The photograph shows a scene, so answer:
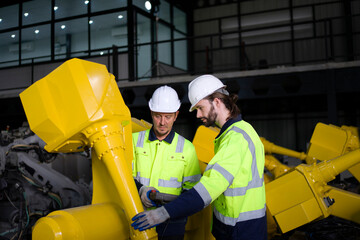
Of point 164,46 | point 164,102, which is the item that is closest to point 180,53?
point 164,46

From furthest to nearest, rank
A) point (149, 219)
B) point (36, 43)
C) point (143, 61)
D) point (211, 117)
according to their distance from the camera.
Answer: point (36, 43)
point (143, 61)
point (211, 117)
point (149, 219)

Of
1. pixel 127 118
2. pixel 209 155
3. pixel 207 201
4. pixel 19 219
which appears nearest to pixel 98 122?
pixel 127 118

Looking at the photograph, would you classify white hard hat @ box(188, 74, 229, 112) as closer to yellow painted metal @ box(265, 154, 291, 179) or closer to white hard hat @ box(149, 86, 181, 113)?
white hard hat @ box(149, 86, 181, 113)

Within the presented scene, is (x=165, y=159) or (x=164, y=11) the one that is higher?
(x=164, y=11)

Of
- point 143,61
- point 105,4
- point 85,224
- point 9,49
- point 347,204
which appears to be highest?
point 105,4

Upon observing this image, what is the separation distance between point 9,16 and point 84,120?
1419cm

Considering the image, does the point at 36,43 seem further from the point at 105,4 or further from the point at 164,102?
the point at 164,102

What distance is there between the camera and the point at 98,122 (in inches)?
78.5

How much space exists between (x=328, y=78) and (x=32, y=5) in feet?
36.6

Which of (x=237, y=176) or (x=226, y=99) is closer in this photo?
(x=237, y=176)

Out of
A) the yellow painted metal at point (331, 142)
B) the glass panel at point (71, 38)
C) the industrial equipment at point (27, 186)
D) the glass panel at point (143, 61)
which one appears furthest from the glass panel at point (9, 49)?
the yellow painted metal at point (331, 142)

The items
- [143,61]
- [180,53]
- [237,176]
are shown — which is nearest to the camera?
[237,176]

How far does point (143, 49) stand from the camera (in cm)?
1229

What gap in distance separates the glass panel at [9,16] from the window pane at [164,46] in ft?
18.5
